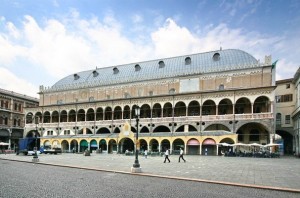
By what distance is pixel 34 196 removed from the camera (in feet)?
32.8

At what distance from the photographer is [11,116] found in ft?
241

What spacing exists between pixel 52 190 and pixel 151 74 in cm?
5016

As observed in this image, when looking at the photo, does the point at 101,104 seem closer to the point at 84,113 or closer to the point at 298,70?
the point at 84,113

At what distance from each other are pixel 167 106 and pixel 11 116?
44108mm

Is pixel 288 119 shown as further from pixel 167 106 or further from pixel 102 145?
pixel 102 145

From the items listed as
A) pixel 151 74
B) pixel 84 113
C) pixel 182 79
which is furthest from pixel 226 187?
pixel 84 113

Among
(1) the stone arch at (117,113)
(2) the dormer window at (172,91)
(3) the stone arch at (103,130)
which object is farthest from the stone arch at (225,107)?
(3) the stone arch at (103,130)

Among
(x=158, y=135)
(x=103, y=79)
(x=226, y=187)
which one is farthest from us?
(x=103, y=79)

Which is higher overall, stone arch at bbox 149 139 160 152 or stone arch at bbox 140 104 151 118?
stone arch at bbox 140 104 151 118

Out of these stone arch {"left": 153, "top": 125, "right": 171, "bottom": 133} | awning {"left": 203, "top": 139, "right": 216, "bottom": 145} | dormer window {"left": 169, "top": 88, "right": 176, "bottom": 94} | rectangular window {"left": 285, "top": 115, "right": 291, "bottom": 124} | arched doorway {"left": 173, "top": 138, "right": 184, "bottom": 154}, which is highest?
dormer window {"left": 169, "top": 88, "right": 176, "bottom": 94}

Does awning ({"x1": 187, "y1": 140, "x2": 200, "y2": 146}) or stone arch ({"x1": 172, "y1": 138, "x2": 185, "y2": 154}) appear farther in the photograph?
stone arch ({"x1": 172, "y1": 138, "x2": 185, "y2": 154})

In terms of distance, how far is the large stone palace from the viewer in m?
46.7

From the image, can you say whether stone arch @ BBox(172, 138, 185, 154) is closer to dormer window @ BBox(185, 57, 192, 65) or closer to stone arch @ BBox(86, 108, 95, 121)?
dormer window @ BBox(185, 57, 192, 65)

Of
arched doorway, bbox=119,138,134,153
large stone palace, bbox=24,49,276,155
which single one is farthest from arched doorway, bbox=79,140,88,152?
arched doorway, bbox=119,138,134,153
